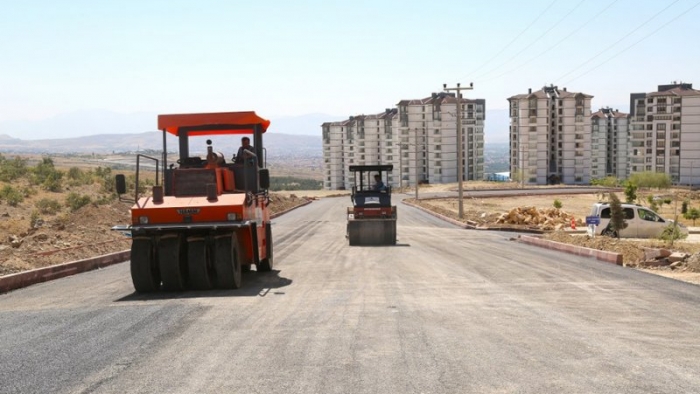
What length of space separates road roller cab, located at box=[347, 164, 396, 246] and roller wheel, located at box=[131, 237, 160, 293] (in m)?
14.2

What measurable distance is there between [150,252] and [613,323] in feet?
27.4

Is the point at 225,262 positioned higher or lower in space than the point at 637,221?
higher

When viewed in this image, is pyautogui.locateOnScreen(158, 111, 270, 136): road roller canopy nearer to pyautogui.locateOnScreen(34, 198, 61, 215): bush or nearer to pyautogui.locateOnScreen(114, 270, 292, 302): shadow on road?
pyautogui.locateOnScreen(114, 270, 292, 302): shadow on road

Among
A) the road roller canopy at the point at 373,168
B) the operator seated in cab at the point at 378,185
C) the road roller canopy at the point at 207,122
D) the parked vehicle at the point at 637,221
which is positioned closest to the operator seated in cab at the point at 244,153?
the road roller canopy at the point at 207,122

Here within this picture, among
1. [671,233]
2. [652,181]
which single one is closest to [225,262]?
[671,233]

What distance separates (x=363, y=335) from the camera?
9641mm

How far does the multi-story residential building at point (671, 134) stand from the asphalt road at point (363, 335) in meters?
156

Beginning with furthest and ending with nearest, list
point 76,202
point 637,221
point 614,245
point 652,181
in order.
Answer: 1. point 652,181
2. point 76,202
3. point 637,221
4. point 614,245

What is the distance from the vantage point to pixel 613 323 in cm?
1078

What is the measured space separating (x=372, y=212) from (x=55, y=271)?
13.1 metres

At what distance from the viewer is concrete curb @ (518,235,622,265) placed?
21.2 meters

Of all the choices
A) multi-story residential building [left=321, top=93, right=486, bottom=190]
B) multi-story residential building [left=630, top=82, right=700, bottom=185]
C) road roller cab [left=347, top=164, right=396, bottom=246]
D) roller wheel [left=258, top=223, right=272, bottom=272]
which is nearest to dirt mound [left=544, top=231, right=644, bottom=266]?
road roller cab [left=347, top=164, right=396, bottom=246]

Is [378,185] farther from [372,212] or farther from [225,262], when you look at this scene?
[225,262]

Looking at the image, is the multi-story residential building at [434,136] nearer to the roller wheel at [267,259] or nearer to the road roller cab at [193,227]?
the roller wheel at [267,259]
